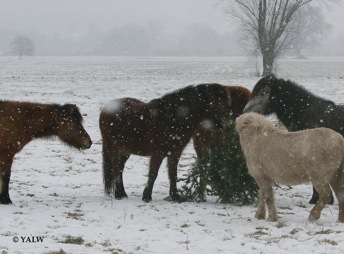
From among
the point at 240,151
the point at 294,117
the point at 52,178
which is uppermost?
the point at 294,117

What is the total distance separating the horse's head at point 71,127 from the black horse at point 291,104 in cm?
286

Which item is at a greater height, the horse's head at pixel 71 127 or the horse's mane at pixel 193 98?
the horse's mane at pixel 193 98

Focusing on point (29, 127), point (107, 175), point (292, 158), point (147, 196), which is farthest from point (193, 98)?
point (29, 127)

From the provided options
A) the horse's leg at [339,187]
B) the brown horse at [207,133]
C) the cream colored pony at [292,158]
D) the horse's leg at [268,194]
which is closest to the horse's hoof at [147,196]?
the brown horse at [207,133]

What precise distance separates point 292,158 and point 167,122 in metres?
2.46

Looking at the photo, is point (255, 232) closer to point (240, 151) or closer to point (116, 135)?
point (240, 151)

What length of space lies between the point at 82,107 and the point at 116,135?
1206 cm

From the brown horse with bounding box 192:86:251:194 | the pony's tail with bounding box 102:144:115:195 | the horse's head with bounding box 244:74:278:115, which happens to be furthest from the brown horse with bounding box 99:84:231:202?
the horse's head with bounding box 244:74:278:115

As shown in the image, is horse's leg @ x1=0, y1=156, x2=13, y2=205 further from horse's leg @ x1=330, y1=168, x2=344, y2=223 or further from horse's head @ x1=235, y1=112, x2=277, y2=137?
horse's leg @ x1=330, y1=168, x2=344, y2=223

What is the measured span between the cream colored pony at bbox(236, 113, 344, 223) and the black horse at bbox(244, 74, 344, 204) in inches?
50.6

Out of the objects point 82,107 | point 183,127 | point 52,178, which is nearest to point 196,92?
point 183,127

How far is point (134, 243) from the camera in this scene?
5285mm

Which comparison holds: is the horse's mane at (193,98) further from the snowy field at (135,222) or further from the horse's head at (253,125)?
the snowy field at (135,222)

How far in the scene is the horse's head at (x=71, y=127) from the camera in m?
7.59
